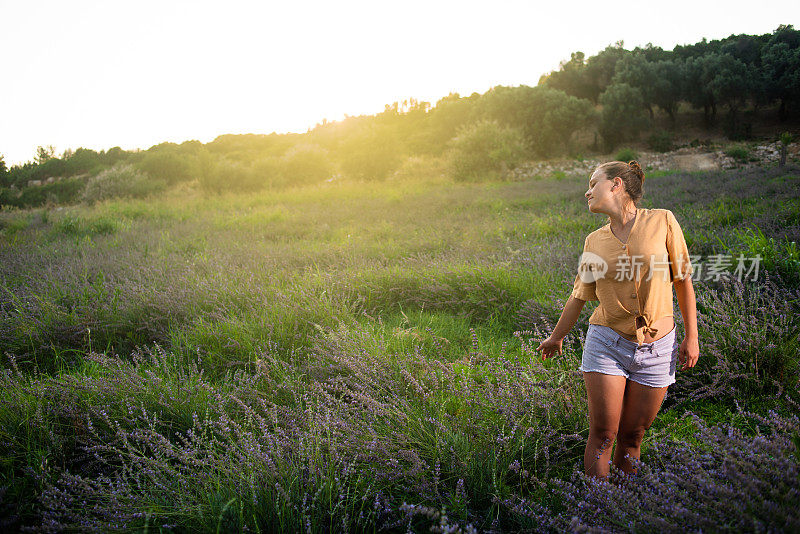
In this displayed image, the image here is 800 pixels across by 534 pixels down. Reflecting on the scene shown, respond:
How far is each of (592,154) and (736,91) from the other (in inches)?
390

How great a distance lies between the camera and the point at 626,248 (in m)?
1.77

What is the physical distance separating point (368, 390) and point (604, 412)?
1240mm

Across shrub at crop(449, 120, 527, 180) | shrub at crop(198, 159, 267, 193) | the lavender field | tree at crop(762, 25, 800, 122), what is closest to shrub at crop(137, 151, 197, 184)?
shrub at crop(198, 159, 267, 193)

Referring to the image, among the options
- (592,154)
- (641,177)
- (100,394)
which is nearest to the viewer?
(641,177)

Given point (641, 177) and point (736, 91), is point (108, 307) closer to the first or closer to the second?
point (641, 177)

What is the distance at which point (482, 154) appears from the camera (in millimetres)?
18625

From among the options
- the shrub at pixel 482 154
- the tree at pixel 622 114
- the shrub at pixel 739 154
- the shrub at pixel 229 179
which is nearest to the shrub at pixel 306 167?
the shrub at pixel 229 179

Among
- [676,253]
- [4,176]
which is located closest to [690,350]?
[676,253]

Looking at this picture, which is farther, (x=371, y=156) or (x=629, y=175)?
(x=371, y=156)

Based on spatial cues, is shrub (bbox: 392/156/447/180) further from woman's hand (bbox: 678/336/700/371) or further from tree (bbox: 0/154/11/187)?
tree (bbox: 0/154/11/187)

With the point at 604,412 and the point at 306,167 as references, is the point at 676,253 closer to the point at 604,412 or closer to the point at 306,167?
the point at 604,412

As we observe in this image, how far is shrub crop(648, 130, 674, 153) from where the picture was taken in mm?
25016

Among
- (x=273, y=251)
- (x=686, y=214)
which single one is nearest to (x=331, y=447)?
(x=273, y=251)

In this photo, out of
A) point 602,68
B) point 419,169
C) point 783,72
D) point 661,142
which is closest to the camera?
point 419,169
